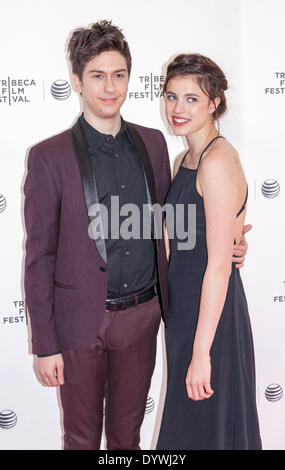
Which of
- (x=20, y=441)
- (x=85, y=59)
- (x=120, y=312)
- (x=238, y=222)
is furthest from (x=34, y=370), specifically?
(x=85, y=59)

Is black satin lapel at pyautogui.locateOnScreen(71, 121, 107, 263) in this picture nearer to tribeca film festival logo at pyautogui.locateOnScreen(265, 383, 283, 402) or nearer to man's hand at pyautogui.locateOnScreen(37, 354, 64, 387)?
man's hand at pyautogui.locateOnScreen(37, 354, 64, 387)

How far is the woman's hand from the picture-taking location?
5.98 ft

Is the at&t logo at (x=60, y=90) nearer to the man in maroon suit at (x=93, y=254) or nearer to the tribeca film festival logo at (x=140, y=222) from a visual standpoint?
the man in maroon suit at (x=93, y=254)

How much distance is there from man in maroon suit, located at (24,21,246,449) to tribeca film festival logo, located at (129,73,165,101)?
73 cm

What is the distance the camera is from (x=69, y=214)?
6.12 feet

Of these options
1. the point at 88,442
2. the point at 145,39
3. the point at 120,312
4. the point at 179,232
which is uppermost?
the point at 145,39

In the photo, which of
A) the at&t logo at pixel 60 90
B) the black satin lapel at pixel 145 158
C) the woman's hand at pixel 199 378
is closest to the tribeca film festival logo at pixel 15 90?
the at&t logo at pixel 60 90

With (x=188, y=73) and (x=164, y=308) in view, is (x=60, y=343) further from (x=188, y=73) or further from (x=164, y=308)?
(x=188, y=73)

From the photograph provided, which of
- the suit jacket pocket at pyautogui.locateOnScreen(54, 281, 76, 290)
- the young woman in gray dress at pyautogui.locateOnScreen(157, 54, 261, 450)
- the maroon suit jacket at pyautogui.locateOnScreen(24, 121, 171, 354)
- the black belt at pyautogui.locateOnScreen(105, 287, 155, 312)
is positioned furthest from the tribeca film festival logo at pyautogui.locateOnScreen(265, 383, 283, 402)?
the suit jacket pocket at pyautogui.locateOnScreen(54, 281, 76, 290)

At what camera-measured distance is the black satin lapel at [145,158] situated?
198 centimetres

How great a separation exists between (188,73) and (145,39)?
945 mm

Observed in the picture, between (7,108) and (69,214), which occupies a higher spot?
(7,108)

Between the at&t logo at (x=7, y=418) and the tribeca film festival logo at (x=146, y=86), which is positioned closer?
the tribeca film festival logo at (x=146, y=86)

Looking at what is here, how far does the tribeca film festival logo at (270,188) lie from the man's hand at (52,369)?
1.56 metres
